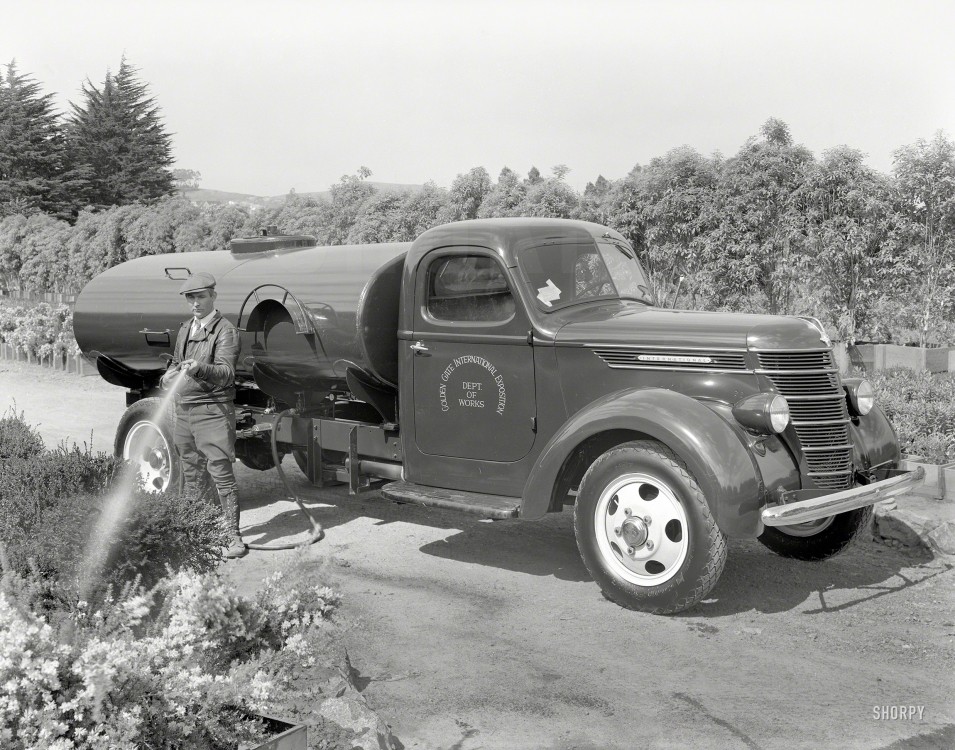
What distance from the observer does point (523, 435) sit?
6.43m

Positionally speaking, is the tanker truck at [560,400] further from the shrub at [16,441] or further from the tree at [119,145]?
the tree at [119,145]

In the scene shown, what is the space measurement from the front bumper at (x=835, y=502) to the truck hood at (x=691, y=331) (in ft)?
2.79

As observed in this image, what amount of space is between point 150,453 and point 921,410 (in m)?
6.46

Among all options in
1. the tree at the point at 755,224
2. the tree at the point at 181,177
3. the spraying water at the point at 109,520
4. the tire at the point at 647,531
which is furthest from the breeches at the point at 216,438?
the tree at the point at 181,177

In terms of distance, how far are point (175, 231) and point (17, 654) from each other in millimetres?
18653

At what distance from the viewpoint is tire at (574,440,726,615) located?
17.7 ft

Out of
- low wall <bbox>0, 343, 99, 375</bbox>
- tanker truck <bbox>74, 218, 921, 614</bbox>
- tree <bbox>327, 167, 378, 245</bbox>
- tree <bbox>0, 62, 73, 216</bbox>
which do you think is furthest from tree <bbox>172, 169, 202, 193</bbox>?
tanker truck <bbox>74, 218, 921, 614</bbox>

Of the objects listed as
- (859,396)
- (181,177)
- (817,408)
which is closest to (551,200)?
(859,396)

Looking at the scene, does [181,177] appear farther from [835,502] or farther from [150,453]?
[835,502]

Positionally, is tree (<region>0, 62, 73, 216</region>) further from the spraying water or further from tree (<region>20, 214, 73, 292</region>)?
the spraying water

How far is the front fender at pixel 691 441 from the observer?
531 cm

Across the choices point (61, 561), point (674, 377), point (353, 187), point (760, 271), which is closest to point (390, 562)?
point (674, 377)

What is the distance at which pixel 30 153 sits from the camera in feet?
68.6

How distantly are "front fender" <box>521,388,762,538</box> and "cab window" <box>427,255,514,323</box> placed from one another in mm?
969
